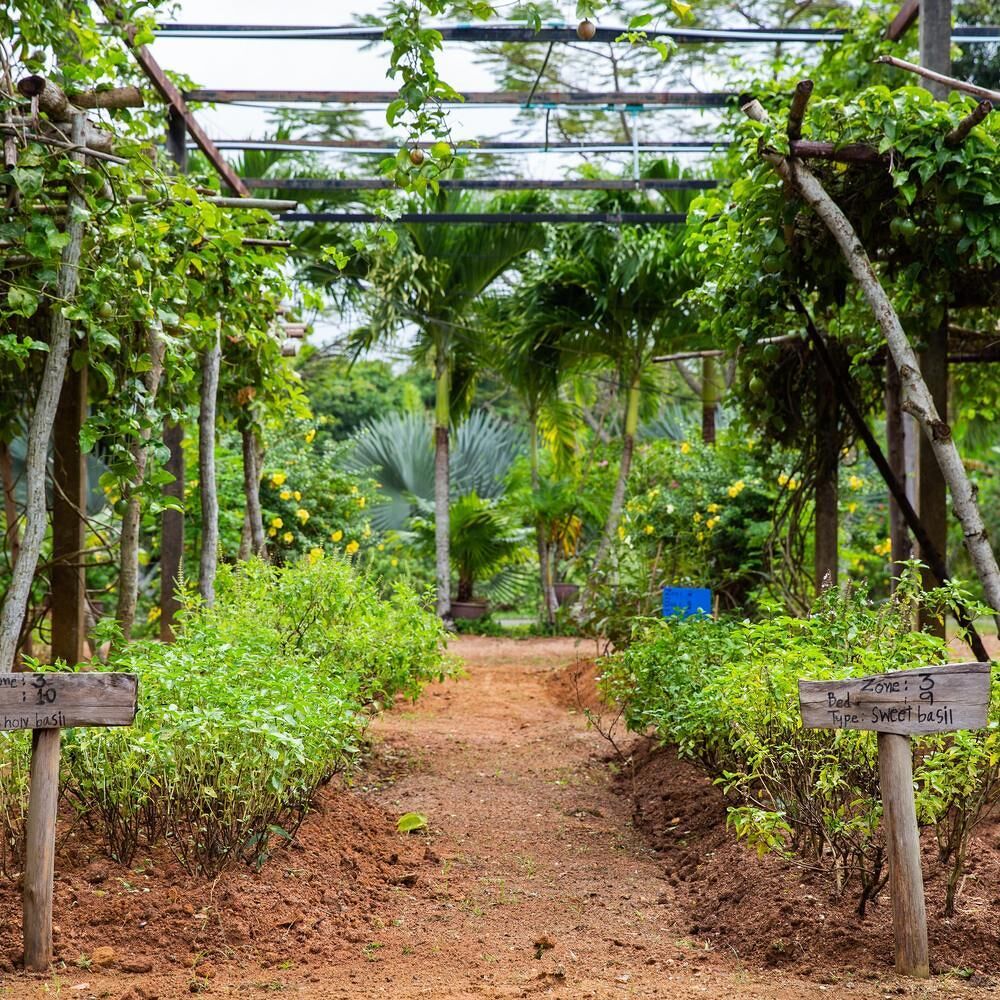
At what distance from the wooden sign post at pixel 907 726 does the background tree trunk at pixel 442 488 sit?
389 inches

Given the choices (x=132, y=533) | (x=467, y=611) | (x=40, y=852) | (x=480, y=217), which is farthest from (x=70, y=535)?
(x=467, y=611)

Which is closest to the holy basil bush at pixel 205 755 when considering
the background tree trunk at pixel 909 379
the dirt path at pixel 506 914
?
the dirt path at pixel 506 914

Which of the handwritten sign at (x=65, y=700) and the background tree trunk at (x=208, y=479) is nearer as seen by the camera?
the handwritten sign at (x=65, y=700)

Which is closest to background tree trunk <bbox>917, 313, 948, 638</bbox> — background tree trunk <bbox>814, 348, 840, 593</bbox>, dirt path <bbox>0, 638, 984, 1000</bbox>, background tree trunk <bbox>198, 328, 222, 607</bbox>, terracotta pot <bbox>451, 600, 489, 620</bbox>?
background tree trunk <bbox>814, 348, 840, 593</bbox>

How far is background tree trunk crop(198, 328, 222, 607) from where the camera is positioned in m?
6.05

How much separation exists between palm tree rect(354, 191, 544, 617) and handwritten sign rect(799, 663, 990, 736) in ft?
29.4

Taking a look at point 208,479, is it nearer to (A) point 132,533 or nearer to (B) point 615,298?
(A) point 132,533

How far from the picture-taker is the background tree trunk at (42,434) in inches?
152

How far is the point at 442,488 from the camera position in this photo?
12992mm

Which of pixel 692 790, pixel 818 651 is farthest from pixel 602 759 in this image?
pixel 818 651

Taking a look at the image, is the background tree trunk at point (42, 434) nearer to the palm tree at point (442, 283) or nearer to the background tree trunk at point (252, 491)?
the background tree trunk at point (252, 491)

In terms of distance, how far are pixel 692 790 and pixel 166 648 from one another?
241 cm

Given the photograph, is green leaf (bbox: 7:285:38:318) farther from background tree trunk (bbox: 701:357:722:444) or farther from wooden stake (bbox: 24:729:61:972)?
background tree trunk (bbox: 701:357:722:444)

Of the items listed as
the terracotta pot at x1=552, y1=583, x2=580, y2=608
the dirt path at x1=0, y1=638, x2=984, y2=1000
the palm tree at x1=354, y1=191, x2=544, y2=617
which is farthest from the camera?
the terracotta pot at x1=552, y1=583, x2=580, y2=608
